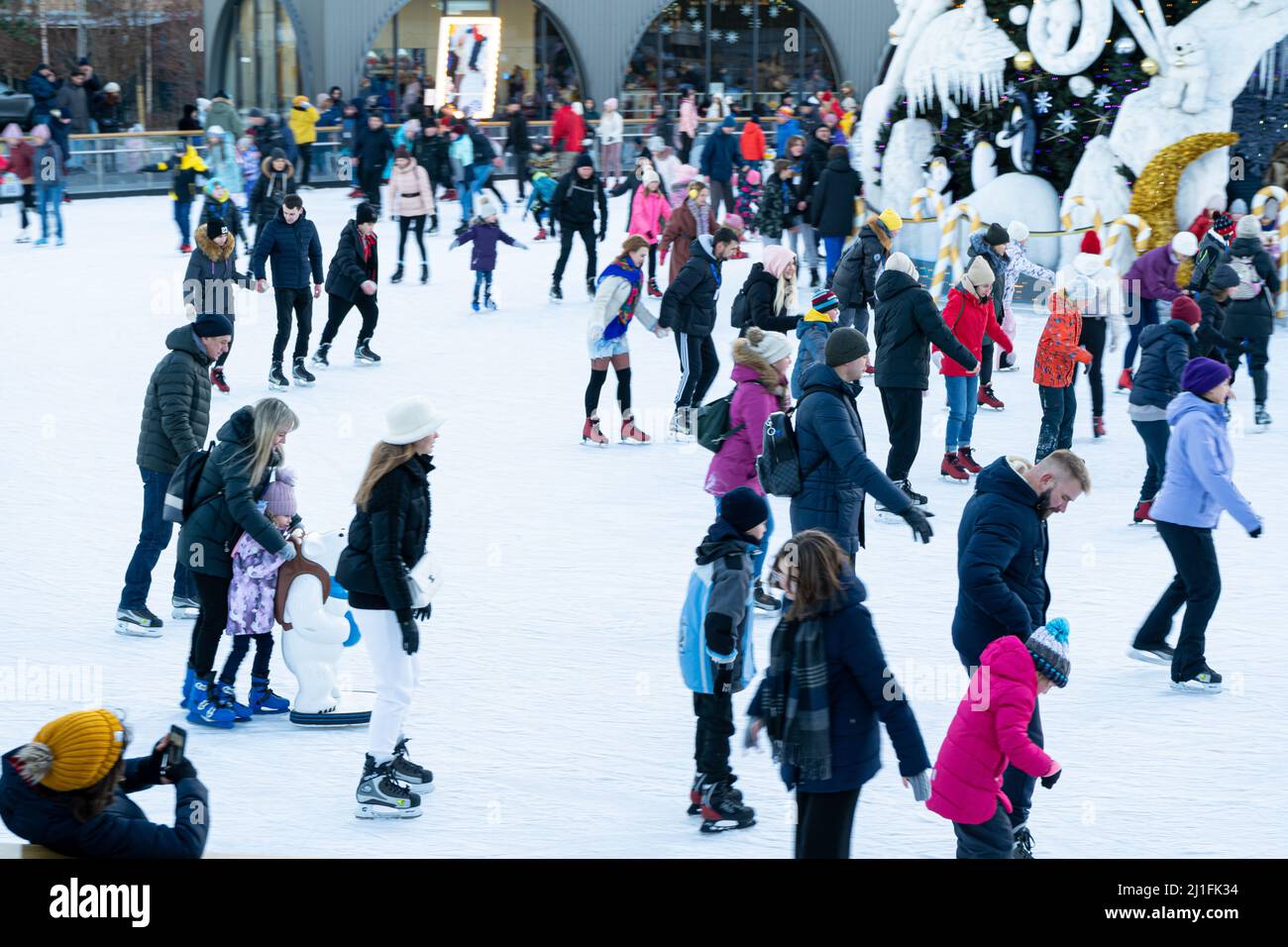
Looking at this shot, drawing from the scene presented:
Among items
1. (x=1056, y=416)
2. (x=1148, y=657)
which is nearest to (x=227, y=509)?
(x=1148, y=657)

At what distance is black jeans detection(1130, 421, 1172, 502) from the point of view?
8.67 meters

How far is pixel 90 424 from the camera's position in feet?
37.6

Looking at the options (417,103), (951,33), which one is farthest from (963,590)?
(417,103)

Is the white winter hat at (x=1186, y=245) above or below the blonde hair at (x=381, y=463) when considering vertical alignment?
above

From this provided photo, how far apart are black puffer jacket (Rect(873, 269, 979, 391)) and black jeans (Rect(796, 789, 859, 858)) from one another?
4.90 meters

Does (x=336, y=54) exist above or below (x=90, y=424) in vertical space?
above

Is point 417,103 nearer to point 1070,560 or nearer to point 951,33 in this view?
point 951,33

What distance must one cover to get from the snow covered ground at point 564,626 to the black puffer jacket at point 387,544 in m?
0.75

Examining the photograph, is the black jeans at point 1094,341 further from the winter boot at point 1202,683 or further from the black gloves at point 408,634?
the black gloves at point 408,634

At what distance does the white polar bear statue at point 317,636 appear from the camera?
626 cm

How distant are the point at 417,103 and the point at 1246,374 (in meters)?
15.4

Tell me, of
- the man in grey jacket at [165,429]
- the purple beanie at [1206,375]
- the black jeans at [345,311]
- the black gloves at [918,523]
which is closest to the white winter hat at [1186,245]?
the purple beanie at [1206,375]

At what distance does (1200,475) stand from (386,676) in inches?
125
